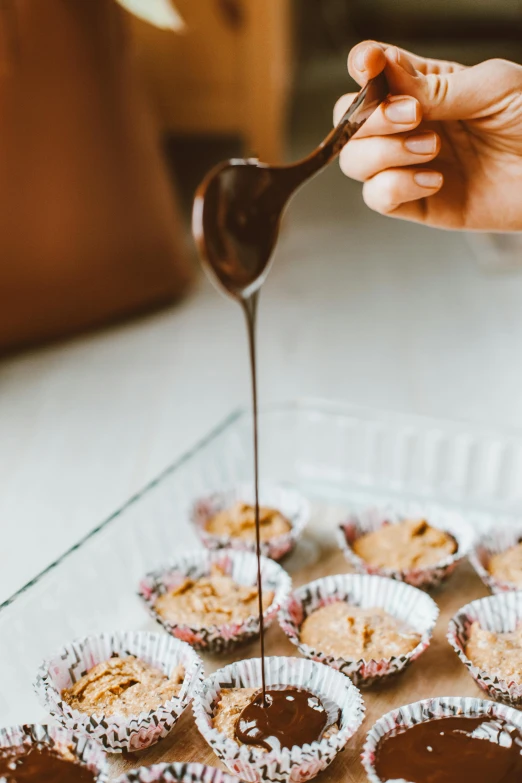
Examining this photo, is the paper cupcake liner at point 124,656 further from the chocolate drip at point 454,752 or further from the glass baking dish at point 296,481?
the chocolate drip at point 454,752

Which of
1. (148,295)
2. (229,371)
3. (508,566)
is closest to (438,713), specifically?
(508,566)

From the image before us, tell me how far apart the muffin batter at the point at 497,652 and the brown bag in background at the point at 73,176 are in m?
1.67

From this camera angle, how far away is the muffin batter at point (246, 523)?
160cm

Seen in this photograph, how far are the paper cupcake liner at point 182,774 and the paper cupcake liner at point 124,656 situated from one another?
11 centimetres

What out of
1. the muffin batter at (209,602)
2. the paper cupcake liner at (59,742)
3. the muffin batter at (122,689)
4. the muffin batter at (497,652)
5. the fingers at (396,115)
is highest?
the fingers at (396,115)

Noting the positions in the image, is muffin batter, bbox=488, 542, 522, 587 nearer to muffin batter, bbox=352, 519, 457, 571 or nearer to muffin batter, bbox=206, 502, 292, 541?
muffin batter, bbox=352, 519, 457, 571

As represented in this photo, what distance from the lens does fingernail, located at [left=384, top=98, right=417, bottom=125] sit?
1.18 metres

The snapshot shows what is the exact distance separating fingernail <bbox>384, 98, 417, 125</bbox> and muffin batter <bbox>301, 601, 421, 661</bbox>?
0.71 m

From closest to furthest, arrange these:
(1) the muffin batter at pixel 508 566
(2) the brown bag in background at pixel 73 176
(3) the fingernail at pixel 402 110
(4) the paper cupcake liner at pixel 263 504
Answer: (3) the fingernail at pixel 402 110
(1) the muffin batter at pixel 508 566
(4) the paper cupcake liner at pixel 263 504
(2) the brown bag in background at pixel 73 176

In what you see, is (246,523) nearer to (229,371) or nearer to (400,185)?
Result: (400,185)

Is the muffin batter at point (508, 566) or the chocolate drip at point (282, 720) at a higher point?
the chocolate drip at point (282, 720)

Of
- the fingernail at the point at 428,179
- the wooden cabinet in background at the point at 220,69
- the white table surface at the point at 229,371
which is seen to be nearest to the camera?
the fingernail at the point at 428,179

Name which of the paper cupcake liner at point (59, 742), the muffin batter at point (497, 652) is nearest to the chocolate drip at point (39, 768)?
the paper cupcake liner at point (59, 742)

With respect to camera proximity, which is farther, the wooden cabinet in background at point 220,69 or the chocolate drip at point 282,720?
the wooden cabinet in background at point 220,69
